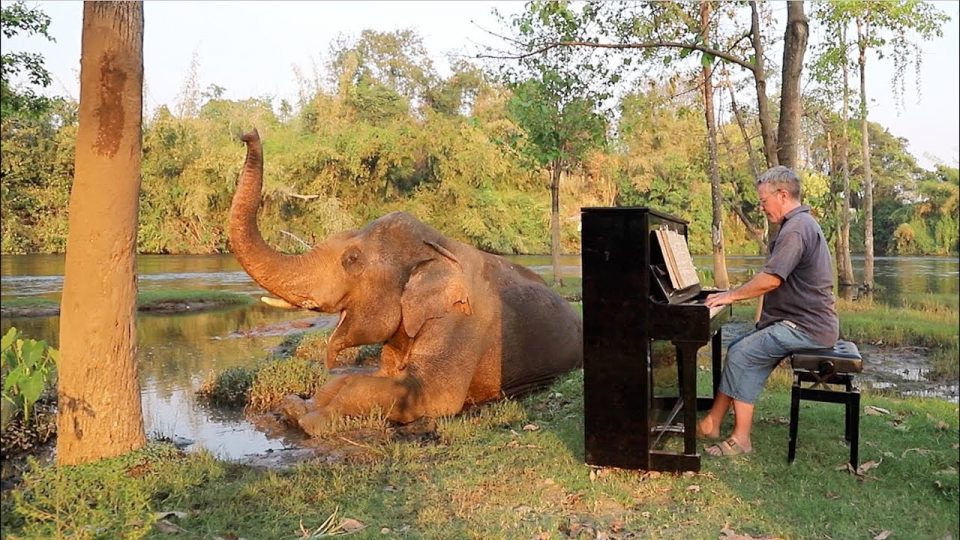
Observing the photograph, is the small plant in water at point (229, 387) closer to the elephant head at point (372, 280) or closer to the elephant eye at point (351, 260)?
the elephant head at point (372, 280)

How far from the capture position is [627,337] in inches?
174

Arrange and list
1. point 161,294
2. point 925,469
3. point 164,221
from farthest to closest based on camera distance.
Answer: point 164,221 → point 161,294 → point 925,469

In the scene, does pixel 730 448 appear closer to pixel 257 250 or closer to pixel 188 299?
pixel 257 250

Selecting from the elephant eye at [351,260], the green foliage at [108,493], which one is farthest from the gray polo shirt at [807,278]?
the green foliage at [108,493]

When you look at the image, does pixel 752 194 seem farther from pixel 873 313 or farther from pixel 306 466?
pixel 306 466

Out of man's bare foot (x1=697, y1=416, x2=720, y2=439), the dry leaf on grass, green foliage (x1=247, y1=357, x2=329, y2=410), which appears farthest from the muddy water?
man's bare foot (x1=697, y1=416, x2=720, y2=439)

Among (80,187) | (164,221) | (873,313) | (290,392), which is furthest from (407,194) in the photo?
(80,187)

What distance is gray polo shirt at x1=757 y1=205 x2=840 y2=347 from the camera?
15.4 feet

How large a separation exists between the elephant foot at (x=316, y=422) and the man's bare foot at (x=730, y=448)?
3.08m

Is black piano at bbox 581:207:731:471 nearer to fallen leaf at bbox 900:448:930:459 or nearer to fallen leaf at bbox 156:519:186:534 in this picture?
fallen leaf at bbox 900:448:930:459

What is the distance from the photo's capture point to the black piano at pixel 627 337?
4332mm

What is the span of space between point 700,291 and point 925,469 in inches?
76.6

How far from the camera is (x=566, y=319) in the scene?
7.86 m

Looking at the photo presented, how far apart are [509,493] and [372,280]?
2.96 metres
